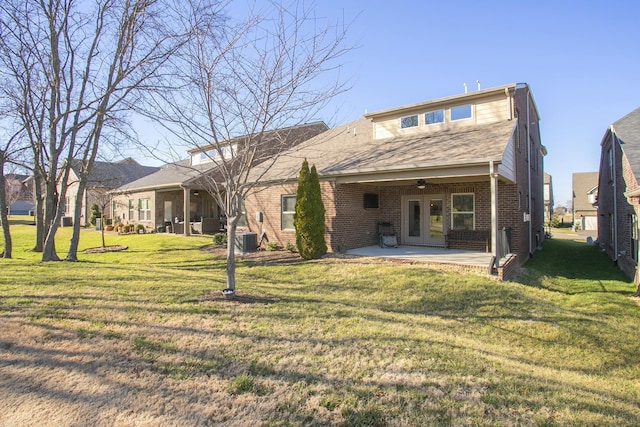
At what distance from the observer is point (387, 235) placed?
1361cm

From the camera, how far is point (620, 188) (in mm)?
12344

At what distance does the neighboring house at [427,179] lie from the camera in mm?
10602

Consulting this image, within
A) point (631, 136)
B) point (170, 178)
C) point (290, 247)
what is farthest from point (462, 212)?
point (170, 178)

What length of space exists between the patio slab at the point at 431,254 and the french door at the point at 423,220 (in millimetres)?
641

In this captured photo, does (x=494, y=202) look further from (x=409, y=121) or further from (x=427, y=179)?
(x=409, y=121)

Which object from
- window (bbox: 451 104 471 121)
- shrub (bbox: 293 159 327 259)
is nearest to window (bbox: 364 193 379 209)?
shrub (bbox: 293 159 327 259)

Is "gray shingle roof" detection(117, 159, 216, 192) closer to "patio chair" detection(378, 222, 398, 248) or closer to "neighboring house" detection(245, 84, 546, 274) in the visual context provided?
"neighboring house" detection(245, 84, 546, 274)

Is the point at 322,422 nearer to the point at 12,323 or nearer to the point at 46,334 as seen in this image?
the point at 46,334

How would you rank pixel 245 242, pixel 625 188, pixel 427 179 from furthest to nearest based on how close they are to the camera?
pixel 245 242 < pixel 427 179 < pixel 625 188

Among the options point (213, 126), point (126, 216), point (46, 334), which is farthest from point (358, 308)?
point (126, 216)

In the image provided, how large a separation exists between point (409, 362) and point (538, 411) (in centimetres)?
127

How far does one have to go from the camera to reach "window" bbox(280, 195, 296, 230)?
45.2 feet

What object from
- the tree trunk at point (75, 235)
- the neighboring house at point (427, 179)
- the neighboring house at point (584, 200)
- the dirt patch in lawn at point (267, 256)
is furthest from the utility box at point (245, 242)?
A: the neighboring house at point (584, 200)

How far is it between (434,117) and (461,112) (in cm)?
95
